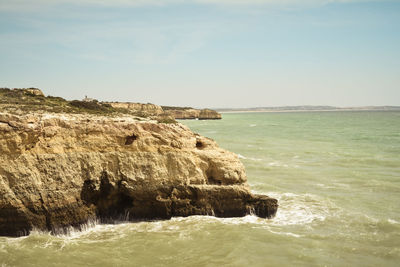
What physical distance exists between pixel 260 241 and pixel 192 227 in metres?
2.22

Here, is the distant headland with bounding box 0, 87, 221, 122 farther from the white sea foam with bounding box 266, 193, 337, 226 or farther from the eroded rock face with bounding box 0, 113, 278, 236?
the white sea foam with bounding box 266, 193, 337, 226

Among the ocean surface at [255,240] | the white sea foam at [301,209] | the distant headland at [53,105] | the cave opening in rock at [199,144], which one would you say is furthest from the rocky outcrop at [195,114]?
the cave opening in rock at [199,144]

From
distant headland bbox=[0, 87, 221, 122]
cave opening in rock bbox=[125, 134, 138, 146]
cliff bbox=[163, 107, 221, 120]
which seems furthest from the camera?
cliff bbox=[163, 107, 221, 120]

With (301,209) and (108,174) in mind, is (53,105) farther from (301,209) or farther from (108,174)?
(301,209)

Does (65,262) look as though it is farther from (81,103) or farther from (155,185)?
(81,103)

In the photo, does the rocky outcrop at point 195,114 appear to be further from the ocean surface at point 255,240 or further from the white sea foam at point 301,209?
the white sea foam at point 301,209

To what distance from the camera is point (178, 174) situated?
1147cm

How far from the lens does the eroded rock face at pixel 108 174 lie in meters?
9.84

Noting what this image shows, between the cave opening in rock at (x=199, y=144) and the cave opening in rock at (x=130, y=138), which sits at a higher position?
the cave opening in rock at (x=130, y=138)

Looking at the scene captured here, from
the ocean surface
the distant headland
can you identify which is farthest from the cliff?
the ocean surface

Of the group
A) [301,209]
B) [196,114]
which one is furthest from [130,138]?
[196,114]

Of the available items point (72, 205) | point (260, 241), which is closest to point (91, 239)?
point (72, 205)

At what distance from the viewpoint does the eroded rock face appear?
9.84 meters

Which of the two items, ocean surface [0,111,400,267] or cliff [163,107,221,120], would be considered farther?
cliff [163,107,221,120]
